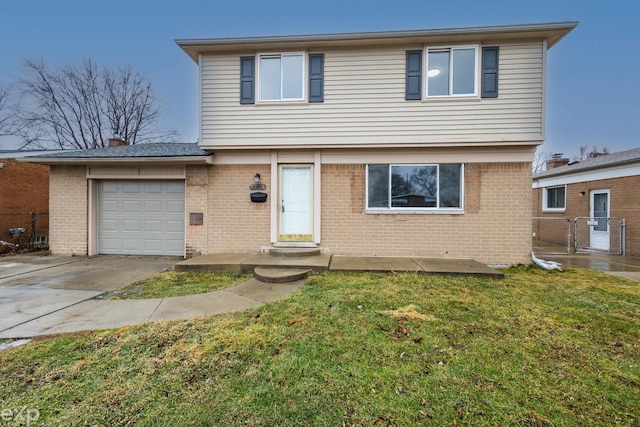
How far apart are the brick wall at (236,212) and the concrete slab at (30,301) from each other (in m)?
3.21

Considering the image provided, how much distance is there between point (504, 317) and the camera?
4004 mm

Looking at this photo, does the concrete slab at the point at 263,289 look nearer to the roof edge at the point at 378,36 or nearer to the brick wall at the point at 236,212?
the brick wall at the point at 236,212

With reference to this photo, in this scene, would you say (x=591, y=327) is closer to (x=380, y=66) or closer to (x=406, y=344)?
(x=406, y=344)

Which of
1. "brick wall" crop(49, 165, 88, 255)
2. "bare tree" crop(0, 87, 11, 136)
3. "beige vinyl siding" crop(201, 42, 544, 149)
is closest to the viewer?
"beige vinyl siding" crop(201, 42, 544, 149)

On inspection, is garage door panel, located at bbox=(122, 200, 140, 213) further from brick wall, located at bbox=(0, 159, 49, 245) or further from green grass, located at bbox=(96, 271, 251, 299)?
brick wall, located at bbox=(0, 159, 49, 245)

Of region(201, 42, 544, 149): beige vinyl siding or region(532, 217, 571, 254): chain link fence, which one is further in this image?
region(532, 217, 571, 254): chain link fence

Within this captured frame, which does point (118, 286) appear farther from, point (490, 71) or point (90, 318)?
point (490, 71)

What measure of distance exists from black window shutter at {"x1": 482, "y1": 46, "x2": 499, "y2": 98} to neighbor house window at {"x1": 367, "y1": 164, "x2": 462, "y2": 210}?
1.84 m

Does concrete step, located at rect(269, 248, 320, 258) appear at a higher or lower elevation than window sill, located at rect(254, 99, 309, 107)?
lower

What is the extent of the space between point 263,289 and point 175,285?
1.72 metres

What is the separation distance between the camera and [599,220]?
11195 mm

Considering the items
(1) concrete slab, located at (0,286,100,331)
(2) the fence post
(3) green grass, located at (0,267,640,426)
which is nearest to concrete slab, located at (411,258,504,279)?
(3) green grass, located at (0,267,640,426)

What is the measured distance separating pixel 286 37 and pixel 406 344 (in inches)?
285

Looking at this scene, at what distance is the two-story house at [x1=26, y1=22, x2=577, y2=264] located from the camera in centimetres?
712
